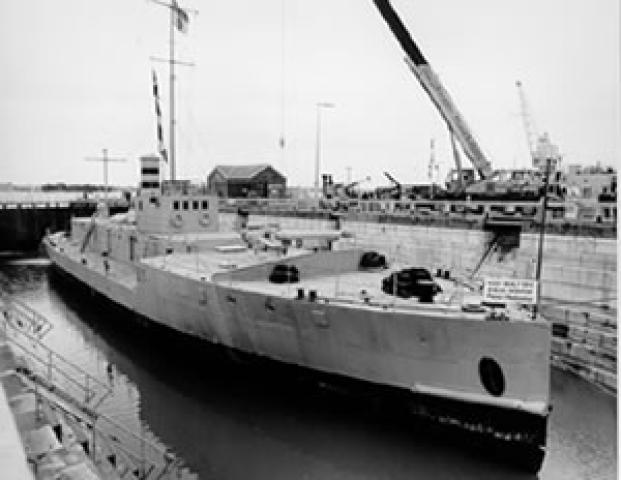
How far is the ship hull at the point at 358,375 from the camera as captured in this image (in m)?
5.36

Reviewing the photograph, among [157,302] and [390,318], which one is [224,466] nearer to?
[390,318]

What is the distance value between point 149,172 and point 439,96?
23.8ft

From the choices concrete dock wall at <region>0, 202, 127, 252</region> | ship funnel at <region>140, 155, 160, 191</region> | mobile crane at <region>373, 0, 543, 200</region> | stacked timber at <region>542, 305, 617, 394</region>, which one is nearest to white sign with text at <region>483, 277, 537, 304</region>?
stacked timber at <region>542, 305, 617, 394</region>

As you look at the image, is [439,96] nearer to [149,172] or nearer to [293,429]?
[149,172]

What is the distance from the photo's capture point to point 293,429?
598cm

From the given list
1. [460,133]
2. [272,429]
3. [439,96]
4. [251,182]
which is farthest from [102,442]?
[251,182]

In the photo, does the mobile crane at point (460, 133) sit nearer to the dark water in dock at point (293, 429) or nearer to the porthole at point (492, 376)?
the dark water in dock at point (293, 429)

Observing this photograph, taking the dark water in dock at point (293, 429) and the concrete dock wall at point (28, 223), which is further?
the concrete dock wall at point (28, 223)

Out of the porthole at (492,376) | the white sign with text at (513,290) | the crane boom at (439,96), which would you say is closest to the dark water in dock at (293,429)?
the porthole at (492,376)

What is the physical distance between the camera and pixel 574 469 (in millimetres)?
5160

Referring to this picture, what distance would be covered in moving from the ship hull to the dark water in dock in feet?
0.61

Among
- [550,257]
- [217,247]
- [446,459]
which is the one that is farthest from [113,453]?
[550,257]

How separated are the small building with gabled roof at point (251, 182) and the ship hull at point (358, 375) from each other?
60.9 ft

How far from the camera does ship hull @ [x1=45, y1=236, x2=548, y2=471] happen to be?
17.6 ft
